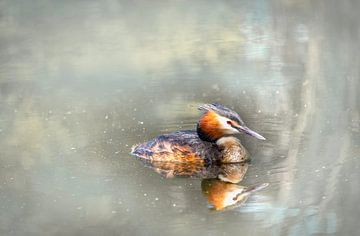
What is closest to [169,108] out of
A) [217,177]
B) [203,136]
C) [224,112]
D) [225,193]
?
[203,136]

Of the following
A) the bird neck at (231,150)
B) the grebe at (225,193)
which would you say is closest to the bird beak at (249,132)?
the bird neck at (231,150)

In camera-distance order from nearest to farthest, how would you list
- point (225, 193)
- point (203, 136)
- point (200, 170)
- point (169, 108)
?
point (225, 193), point (200, 170), point (203, 136), point (169, 108)

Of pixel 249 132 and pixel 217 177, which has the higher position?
pixel 249 132

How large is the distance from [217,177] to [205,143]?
24.9 inches

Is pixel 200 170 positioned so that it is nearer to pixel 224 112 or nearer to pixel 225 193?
pixel 224 112

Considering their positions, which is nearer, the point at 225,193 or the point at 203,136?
the point at 225,193

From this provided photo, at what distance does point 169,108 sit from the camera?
34.6 feet

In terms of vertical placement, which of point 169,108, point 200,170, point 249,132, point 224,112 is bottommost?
point 169,108

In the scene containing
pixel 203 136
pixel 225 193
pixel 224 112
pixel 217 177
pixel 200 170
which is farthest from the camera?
pixel 203 136

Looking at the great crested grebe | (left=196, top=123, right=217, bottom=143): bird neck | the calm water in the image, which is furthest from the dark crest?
the calm water

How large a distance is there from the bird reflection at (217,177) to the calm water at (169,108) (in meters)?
0.10

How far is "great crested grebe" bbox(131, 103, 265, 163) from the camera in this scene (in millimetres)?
8898

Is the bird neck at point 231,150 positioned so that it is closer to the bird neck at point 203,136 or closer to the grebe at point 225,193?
the bird neck at point 203,136

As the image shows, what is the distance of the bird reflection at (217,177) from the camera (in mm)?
7820
